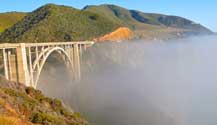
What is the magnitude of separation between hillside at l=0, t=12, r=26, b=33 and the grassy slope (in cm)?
2234

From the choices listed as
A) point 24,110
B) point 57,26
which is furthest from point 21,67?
point 57,26

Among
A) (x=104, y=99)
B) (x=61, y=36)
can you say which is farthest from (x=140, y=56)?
(x=104, y=99)

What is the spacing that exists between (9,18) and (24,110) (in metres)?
128

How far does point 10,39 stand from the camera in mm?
79688

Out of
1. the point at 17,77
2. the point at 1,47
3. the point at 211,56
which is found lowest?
the point at 211,56

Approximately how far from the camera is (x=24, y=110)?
56.7ft

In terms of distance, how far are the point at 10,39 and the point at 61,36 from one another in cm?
1028

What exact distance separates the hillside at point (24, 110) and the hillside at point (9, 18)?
104 m

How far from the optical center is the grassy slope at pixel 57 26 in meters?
80.5

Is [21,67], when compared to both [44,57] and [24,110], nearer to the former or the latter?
[44,57]

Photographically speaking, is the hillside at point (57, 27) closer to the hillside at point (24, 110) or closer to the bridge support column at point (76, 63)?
the bridge support column at point (76, 63)

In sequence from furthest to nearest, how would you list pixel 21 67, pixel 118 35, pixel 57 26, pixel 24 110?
pixel 118 35 < pixel 57 26 < pixel 21 67 < pixel 24 110

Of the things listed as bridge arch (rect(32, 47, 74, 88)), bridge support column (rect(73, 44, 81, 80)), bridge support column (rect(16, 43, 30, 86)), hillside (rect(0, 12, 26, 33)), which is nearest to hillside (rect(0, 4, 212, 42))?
bridge support column (rect(73, 44, 81, 80))

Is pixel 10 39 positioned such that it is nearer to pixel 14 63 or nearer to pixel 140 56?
pixel 140 56
